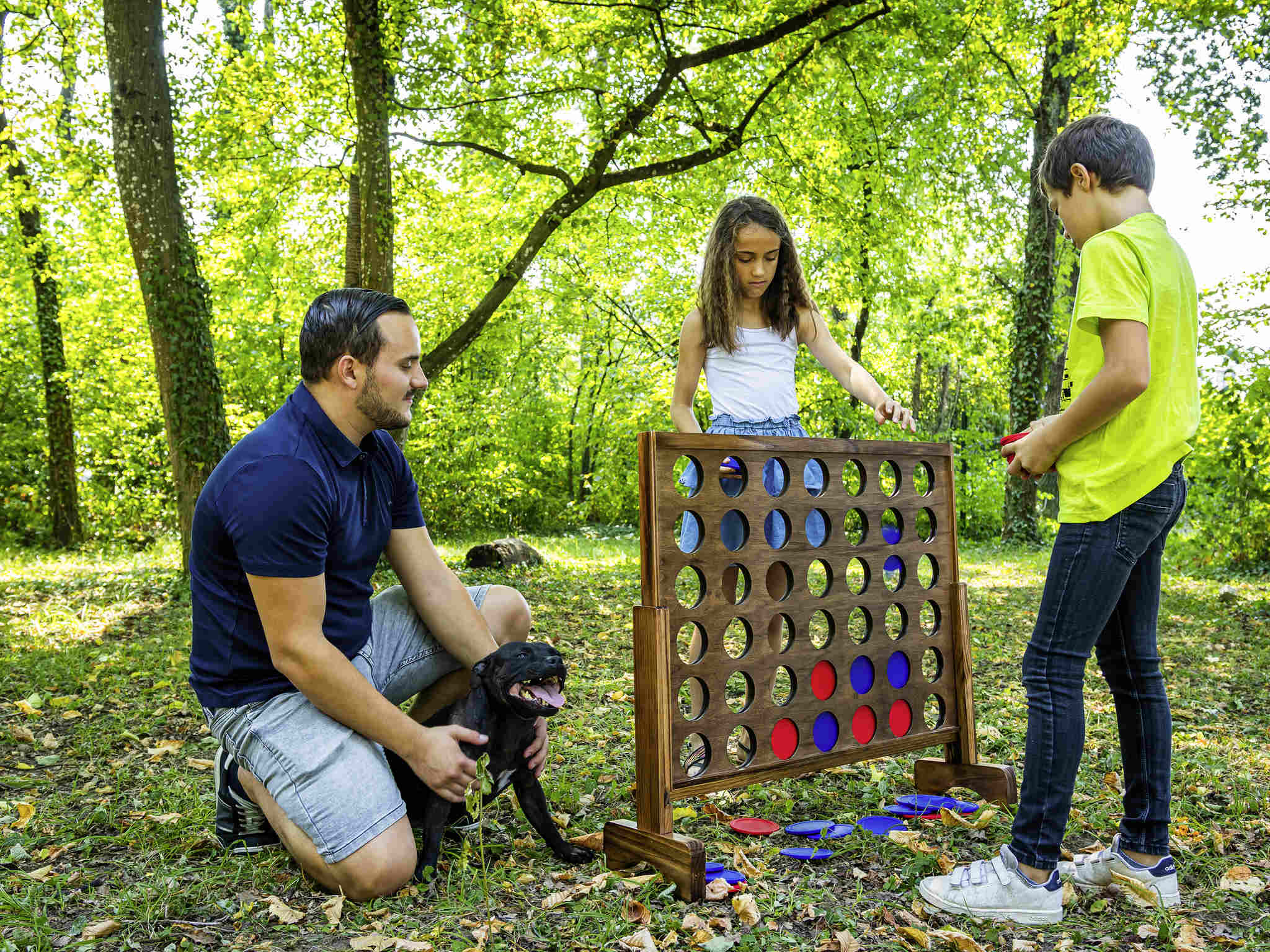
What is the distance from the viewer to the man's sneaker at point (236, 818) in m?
2.72

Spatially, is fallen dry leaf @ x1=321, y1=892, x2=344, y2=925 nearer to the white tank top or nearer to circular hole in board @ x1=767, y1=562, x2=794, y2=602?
circular hole in board @ x1=767, y1=562, x2=794, y2=602

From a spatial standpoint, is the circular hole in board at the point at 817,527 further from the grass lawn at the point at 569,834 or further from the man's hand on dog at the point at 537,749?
the man's hand on dog at the point at 537,749

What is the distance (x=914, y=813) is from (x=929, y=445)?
4.35 ft

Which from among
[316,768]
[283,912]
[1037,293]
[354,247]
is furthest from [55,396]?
[1037,293]

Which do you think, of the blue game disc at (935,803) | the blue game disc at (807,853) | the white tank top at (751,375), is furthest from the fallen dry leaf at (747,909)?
the white tank top at (751,375)

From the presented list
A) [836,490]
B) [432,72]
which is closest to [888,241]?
[432,72]

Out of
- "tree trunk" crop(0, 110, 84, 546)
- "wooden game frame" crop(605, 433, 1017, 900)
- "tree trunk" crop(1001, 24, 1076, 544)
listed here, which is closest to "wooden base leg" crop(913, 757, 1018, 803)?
"wooden game frame" crop(605, 433, 1017, 900)

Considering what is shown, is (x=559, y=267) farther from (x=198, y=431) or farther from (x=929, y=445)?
(x=929, y=445)

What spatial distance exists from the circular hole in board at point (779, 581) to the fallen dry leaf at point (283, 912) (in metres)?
1.65

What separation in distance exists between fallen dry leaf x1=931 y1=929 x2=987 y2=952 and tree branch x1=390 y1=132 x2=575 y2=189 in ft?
25.1

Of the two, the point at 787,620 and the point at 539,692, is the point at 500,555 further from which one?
the point at 539,692

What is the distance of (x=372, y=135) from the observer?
799 centimetres

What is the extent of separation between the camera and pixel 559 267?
57.4 ft

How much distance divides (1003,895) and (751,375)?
1.98 metres
